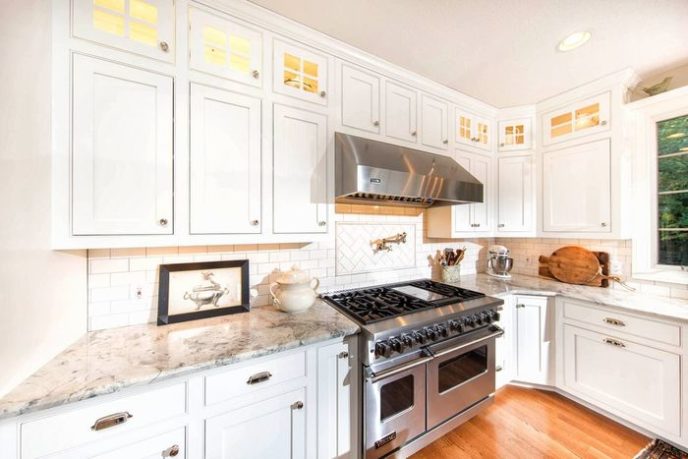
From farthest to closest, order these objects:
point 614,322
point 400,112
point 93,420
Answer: point 400,112 < point 614,322 < point 93,420

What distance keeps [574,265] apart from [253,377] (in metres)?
2.95

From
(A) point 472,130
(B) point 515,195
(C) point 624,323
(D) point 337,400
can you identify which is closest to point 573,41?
(A) point 472,130

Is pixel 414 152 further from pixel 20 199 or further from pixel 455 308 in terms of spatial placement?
pixel 20 199

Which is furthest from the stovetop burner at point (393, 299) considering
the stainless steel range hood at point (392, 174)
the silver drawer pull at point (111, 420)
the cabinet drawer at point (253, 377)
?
the silver drawer pull at point (111, 420)

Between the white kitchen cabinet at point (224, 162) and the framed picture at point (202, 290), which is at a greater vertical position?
the white kitchen cabinet at point (224, 162)

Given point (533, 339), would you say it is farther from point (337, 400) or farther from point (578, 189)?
point (337, 400)

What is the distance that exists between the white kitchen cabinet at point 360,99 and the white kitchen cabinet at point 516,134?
1608mm

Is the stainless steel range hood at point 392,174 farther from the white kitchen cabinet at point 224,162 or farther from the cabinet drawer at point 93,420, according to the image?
the cabinet drawer at point 93,420

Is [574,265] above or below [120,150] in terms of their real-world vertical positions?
below

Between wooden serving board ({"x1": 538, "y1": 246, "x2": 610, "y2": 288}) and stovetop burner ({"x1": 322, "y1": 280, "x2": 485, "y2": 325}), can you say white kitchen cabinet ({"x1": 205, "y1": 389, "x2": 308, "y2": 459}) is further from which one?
wooden serving board ({"x1": 538, "y1": 246, "x2": 610, "y2": 288})

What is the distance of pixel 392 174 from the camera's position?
63.3 inches

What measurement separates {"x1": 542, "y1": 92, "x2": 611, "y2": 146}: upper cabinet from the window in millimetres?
461

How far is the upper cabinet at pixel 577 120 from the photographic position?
2152mm

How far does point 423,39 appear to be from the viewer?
1.70 meters
